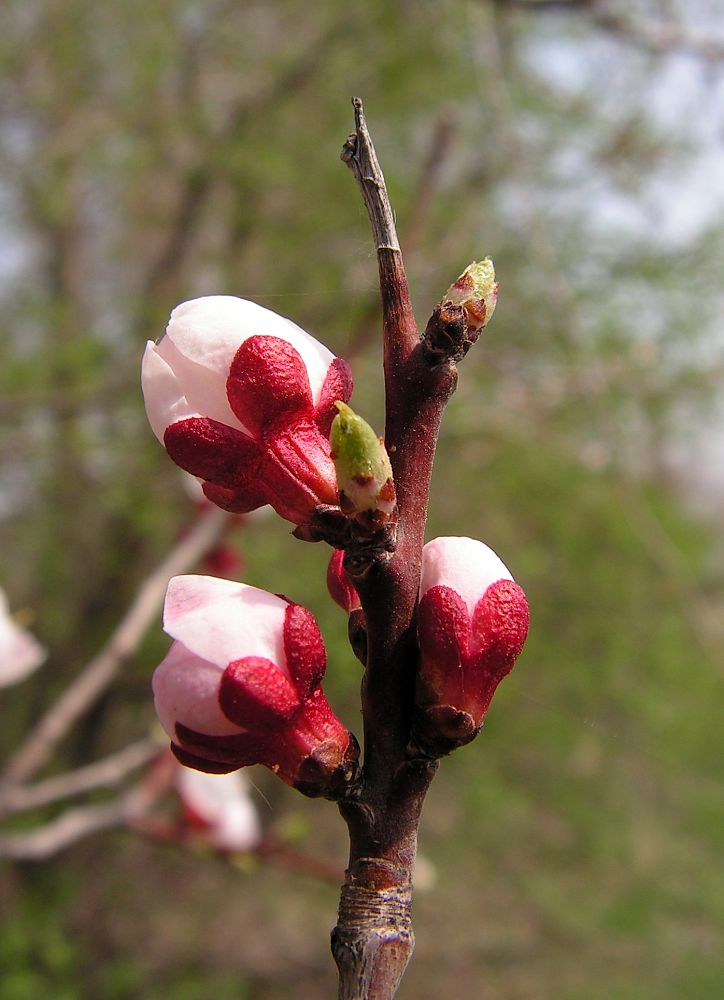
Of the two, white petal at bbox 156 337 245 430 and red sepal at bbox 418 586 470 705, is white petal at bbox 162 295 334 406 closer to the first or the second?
white petal at bbox 156 337 245 430

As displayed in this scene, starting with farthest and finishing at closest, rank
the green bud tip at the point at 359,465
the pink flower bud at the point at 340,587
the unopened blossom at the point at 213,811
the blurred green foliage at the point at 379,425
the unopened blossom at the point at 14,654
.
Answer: the blurred green foliage at the point at 379,425, the unopened blossom at the point at 213,811, the unopened blossom at the point at 14,654, the pink flower bud at the point at 340,587, the green bud tip at the point at 359,465

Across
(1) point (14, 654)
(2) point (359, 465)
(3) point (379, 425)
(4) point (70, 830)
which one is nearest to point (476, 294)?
(2) point (359, 465)

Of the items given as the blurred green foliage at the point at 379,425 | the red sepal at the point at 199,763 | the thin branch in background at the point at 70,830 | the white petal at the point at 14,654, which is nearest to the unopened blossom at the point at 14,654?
the white petal at the point at 14,654

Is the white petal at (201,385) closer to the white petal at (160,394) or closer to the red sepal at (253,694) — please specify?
the white petal at (160,394)

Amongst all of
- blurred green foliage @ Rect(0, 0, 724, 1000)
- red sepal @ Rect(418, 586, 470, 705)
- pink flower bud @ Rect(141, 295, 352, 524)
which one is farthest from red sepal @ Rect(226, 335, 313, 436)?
blurred green foliage @ Rect(0, 0, 724, 1000)

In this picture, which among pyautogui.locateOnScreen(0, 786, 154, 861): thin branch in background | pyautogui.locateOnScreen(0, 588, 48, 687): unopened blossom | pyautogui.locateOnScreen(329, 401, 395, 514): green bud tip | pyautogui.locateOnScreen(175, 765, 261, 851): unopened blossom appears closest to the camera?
pyautogui.locateOnScreen(329, 401, 395, 514): green bud tip

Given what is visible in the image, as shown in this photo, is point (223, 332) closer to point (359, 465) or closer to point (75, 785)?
point (359, 465)

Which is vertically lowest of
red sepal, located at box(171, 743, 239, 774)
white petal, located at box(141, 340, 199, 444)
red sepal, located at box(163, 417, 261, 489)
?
red sepal, located at box(171, 743, 239, 774)

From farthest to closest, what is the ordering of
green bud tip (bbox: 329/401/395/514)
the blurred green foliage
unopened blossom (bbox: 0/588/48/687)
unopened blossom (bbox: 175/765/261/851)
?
the blurred green foliage → unopened blossom (bbox: 175/765/261/851) → unopened blossom (bbox: 0/588/48/687) → green bud tip (bbox: 329/401/395/514)

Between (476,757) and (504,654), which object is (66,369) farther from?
(504,654)
